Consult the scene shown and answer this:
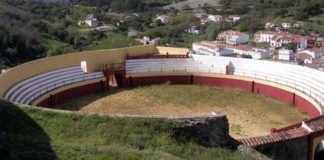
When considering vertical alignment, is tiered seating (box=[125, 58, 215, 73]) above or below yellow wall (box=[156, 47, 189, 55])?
below

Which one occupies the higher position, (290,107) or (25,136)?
(25,136)

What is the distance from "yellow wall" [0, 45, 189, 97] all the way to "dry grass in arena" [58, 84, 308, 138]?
2230mm

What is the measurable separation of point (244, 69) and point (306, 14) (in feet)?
247

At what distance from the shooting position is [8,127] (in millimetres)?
14266

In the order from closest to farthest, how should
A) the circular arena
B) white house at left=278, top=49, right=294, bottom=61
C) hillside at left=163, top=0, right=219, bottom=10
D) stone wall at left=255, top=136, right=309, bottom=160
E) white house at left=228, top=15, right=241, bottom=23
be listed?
stone wall at left=255, top=136, right=309, bottom=160 < the circular arena < white house at left=278, top=49, right=294, bottom=61 < white house at left=228, top=15, right=241, bottom=23 < hillside at left=163, top=0, right=219, bottom=10

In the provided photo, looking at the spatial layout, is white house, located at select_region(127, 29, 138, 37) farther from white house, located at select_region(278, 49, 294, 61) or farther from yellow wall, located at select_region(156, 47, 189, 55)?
yellow wall, located at select_region(156, 47, 189, 55)

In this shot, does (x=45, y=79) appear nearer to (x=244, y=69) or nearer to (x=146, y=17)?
(x=244, y=69)

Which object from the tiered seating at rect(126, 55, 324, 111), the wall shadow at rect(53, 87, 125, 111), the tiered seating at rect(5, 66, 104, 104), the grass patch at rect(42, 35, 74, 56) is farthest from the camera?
the grass patch at rect(42, 35, 74, 56)

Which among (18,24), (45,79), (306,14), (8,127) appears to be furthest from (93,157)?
(306,14)

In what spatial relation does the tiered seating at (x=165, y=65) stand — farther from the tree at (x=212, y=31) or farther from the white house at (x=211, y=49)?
the tree at (x=212, y=31)

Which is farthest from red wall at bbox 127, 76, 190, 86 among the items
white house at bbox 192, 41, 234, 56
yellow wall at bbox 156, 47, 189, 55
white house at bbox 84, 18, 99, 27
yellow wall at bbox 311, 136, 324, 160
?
Answer: white house at bbox 84, 18, 99, 27

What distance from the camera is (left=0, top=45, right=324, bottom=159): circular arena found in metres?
23.5

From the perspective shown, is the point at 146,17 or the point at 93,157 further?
the point at 146,17

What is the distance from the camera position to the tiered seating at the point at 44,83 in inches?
890
